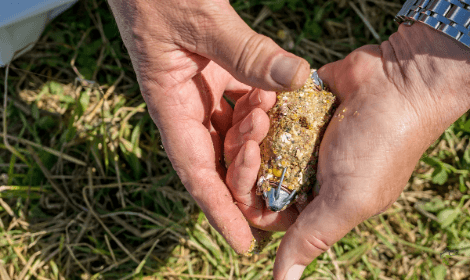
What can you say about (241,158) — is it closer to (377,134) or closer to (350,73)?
(377,134)

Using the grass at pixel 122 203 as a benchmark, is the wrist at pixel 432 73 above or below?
above

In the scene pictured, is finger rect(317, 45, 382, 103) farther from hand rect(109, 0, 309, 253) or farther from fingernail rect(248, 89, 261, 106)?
hand rect(109, 0, 309, 253)

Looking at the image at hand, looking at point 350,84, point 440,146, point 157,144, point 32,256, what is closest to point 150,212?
point 157,144

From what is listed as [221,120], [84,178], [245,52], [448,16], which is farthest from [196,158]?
[448,16]

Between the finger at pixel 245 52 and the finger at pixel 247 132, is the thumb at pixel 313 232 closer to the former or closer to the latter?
the finger at pixel 247 132

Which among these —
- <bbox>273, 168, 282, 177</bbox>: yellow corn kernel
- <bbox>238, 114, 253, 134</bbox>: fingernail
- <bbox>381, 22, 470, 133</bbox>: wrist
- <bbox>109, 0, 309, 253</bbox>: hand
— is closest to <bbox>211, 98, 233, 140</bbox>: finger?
<bbox>109, 0, 309, 253</bbox>: hand

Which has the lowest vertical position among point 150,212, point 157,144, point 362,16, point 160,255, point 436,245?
point 160,255

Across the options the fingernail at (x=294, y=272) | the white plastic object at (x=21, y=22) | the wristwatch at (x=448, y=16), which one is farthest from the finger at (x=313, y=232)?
the white plastic object at (x=21, y=22)

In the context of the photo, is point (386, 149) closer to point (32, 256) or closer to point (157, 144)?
point (157, 144)
